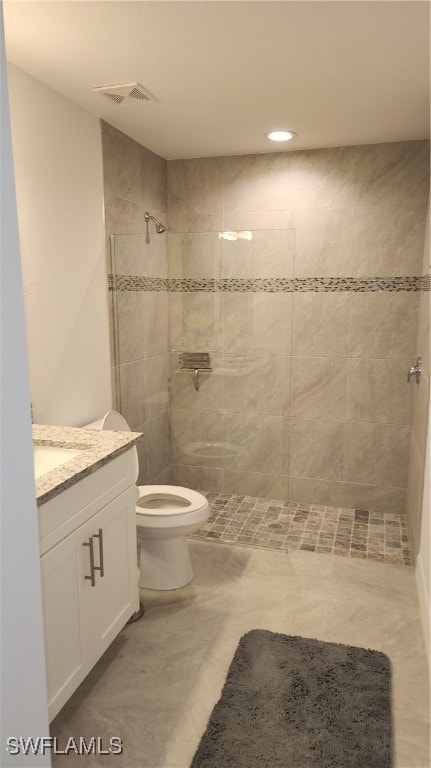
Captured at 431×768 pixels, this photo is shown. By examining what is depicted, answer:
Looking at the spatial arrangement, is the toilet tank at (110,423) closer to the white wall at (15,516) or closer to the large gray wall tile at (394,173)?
the white wall at (15,516)

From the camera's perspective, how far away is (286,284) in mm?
3342

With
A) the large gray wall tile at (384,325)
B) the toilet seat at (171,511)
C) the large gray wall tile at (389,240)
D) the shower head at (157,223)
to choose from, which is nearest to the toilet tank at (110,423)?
the toilet seat at (171,511)

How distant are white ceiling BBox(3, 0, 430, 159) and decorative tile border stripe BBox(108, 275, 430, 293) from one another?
831mm

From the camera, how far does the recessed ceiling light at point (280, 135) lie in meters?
2.96

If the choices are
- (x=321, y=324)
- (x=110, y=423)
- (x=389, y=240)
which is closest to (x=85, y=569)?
(x=110, y=423)

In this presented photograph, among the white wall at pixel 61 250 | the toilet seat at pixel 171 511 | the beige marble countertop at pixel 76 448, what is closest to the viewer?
the beige marble countertop at pixel 76 448

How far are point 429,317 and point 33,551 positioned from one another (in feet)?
7.35

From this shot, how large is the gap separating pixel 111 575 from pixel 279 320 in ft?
6.20

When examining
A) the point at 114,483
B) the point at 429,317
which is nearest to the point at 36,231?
the point at 114,483

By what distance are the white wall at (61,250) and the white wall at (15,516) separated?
1.32 metres

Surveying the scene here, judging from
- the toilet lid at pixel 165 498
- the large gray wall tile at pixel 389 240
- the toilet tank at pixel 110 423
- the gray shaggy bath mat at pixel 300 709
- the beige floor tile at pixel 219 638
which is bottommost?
the beige floor tile at pixel 219 638

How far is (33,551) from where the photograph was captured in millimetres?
1083

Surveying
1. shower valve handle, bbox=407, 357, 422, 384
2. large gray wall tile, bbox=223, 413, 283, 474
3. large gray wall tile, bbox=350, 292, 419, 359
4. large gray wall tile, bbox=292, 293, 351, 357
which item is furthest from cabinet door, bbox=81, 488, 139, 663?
large gray wall tile, bbox=350, 292, 419, 359

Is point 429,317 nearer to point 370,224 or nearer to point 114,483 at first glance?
point 370,224
